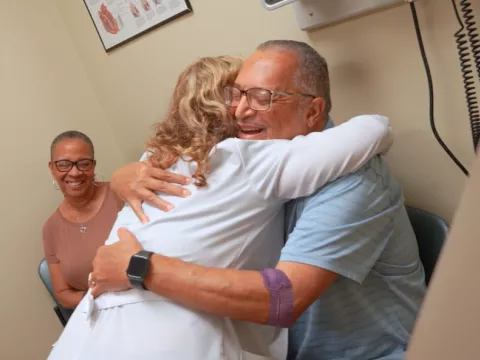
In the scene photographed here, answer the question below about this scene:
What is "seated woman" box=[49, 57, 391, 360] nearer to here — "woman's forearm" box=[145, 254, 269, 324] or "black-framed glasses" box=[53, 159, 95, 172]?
"woman's forearm" box=[145, 254, 269, 324]

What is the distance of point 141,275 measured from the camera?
98 centimetres

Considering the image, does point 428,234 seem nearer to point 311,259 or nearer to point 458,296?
point 311,259

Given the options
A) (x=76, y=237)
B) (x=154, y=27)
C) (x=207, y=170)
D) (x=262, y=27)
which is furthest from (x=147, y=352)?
(x=154, y=27)

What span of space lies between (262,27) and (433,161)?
0.77 meters

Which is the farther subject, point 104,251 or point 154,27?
point 154,27

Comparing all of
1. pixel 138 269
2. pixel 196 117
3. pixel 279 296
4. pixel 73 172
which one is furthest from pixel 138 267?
pixel 73 172

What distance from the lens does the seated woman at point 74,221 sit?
217cm

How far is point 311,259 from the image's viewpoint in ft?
3.11

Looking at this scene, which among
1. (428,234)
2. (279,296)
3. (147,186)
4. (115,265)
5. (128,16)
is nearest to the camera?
(279,296)

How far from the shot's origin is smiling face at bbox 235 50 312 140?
3.92 ft

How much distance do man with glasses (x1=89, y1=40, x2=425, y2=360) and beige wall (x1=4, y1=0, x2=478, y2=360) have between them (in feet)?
0.70

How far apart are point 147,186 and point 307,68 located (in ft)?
1.86

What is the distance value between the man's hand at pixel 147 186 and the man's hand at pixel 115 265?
74mm

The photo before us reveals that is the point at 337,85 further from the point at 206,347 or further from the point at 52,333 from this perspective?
the point at 52,333
